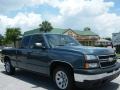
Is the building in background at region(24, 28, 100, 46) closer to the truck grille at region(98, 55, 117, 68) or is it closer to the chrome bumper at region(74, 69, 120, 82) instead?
the truck grille at region(98, 55, 117, 68)

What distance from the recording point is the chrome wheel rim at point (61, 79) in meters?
7.22

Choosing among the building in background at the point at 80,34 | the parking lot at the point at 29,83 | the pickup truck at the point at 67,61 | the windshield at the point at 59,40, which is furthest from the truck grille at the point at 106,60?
the building in background at the point at 80,34

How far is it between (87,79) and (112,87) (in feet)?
5.51

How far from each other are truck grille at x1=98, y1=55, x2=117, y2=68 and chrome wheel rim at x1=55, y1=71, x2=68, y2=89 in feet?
3.77

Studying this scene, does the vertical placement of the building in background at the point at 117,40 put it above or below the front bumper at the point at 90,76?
above

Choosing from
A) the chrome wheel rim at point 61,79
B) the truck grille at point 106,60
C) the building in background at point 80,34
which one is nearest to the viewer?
the truck grille at point 106,60

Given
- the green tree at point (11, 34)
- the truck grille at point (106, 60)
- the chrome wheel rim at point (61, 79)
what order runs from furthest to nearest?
the green tree at point (11, 34) → the chrome wheel rim at point (61, 79) → the truck grille at point (106, 60)

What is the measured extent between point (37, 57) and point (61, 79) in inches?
54.5

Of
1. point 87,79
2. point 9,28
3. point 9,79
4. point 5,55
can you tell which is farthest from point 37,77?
point 9,28

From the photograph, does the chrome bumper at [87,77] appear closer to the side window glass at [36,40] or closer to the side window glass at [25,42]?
the side window glass at [36,40]

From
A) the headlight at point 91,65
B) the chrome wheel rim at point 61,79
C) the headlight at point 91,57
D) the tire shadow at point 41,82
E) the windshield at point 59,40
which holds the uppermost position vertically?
the windshield at point 59,40

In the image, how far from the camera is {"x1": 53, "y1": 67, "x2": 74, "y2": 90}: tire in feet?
23.0

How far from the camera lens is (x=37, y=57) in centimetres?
829

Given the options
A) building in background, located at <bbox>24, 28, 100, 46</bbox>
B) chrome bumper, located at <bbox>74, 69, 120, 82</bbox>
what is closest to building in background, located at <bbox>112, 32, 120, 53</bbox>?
chrome bumper, located at <bbox>74, 69, 120, 82</bbox>
